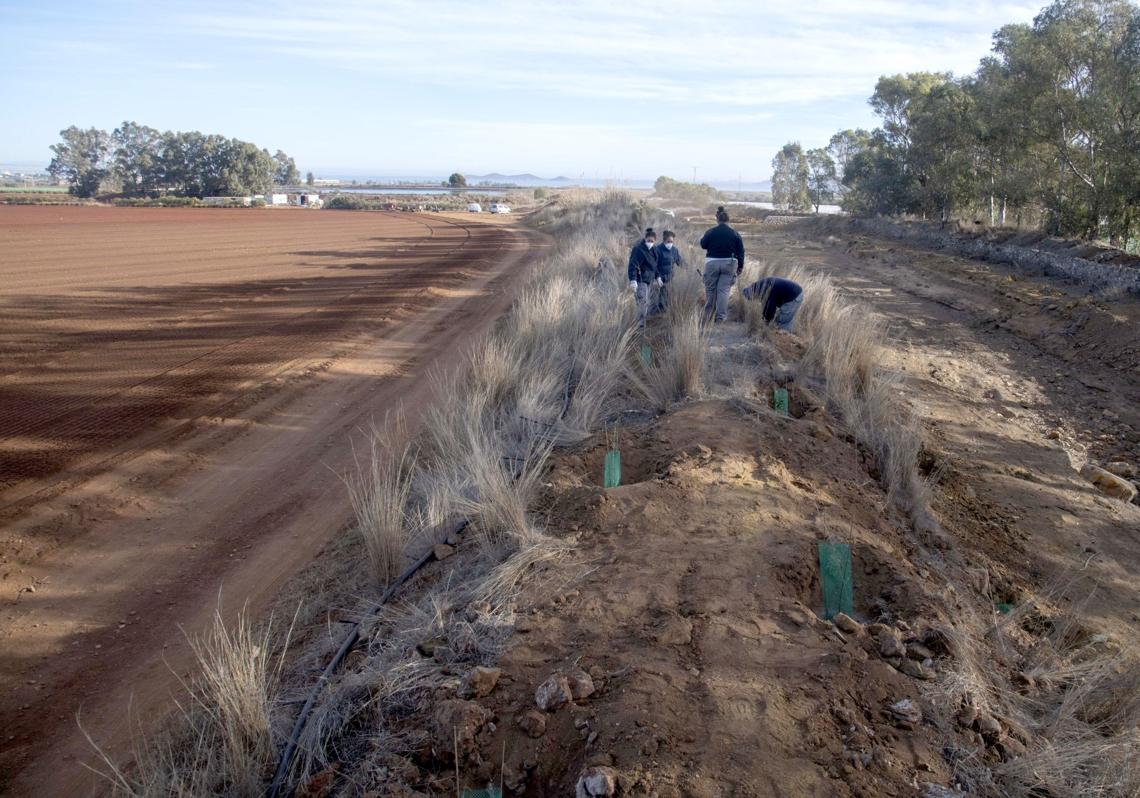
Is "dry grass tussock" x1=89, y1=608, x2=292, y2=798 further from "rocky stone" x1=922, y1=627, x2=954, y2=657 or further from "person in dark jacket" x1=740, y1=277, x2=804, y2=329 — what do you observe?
"person in dark jacket" x1=740, y1=277, x2=804, y2=329

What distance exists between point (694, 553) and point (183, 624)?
10.6 feet

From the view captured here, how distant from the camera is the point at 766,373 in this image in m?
9.05

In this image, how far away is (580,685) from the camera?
3514 mm

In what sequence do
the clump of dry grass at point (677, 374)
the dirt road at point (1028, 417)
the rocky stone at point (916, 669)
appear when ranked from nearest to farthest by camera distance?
the rocky stone at point (916, 669), the dirt road at point (1028, 417), the clump of dry grass at point (677, 374)

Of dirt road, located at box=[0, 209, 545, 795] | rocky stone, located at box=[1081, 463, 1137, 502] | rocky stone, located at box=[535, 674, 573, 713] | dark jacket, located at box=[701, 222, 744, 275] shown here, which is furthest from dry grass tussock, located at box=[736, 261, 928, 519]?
dirt road, located at box=[0, 209, 545, 795]

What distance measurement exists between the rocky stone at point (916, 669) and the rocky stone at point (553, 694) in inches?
64.0

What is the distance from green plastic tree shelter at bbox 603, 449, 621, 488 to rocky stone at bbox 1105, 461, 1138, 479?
5.76 metres

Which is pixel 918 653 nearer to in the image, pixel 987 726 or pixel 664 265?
pixel 987 726

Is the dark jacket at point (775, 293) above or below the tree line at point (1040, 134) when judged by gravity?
below

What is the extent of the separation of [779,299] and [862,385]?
2679 mm

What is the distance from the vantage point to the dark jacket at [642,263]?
11867 millimetres

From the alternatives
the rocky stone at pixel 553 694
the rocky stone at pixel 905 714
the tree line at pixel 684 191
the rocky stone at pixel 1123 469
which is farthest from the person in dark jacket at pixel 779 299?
the tree line at pixel 684 191

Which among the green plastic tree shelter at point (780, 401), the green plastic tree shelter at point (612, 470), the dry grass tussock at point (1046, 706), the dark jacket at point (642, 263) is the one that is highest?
the dark jacket at point (642, 263)

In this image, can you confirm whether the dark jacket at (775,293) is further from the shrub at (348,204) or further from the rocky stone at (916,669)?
the shrub at (348,204)
